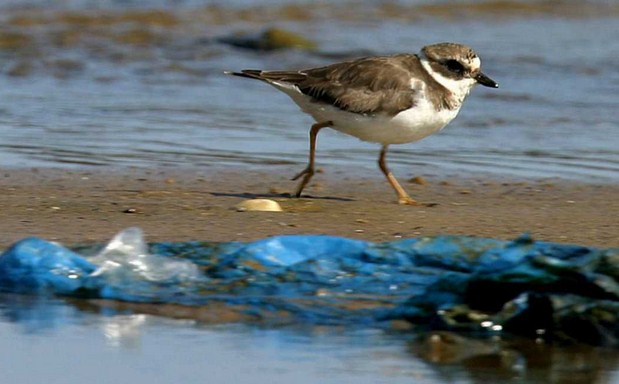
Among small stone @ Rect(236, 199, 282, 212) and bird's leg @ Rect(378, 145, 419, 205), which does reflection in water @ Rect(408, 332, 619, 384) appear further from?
bird's leg @ Rect(378, 145, 419, 205)

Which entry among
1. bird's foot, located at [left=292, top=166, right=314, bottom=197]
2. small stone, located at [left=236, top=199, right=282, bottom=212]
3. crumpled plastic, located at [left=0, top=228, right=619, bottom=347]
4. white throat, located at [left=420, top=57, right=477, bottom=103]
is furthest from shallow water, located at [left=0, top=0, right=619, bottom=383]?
small stone, located at [left=236, top=199, right=282, bottom=212]

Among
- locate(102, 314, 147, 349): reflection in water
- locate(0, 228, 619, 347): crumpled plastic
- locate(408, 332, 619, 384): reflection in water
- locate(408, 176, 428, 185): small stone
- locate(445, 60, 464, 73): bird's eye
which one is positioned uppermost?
locate(445, 60, 464, 73): bird's eye

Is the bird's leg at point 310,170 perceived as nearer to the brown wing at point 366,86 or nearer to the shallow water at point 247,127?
the brown wing at point 366,86

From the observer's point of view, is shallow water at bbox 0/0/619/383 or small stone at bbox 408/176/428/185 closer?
shallow water at bbox 0/0/619/383

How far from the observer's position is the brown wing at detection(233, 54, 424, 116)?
7219 millimetres

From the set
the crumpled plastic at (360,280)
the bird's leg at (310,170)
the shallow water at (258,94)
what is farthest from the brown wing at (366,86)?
the crumpled plastic at (360,280)

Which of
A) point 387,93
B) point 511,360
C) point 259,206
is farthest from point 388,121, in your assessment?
point 511,360

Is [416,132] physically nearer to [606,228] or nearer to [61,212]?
[606,228]

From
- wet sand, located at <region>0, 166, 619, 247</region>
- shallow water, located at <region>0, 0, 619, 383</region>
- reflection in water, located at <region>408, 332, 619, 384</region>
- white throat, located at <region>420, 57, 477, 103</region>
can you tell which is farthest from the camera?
white throat, located at <region>420, 57, 477, 103</region>

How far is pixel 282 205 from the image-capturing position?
6.96 meters

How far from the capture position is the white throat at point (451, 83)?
7473 millimetres

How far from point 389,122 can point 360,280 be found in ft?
7.24

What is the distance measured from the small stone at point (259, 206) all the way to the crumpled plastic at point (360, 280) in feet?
3.97

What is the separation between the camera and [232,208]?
680 centimetres
